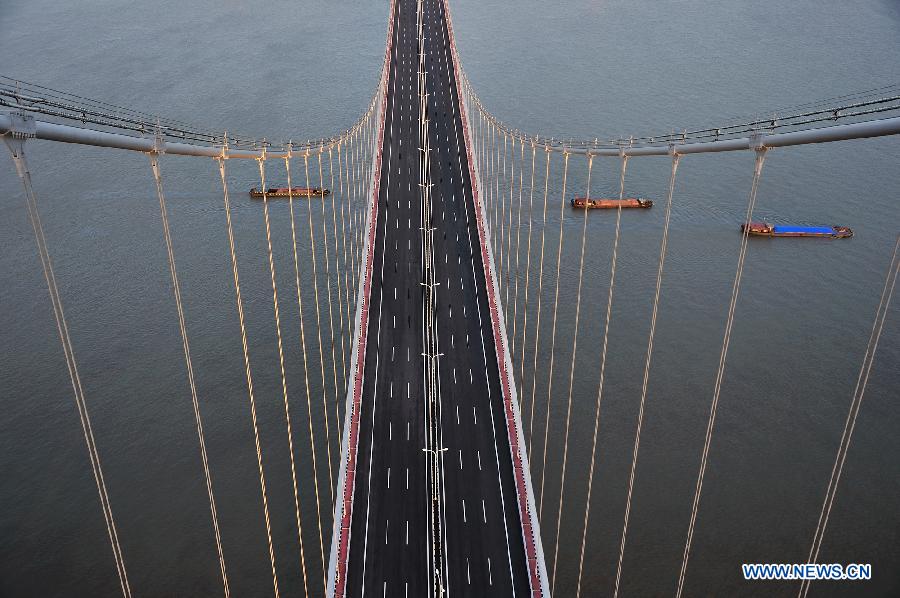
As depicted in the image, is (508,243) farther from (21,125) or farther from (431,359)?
(21,125)

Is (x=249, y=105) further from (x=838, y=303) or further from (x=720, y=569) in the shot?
(x=720, y=569)

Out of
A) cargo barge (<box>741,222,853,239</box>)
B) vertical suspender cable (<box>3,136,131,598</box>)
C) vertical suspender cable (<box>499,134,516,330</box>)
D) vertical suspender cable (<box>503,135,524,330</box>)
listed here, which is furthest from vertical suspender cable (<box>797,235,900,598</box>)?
cargo barge (<box>741,222,853,239</box>)

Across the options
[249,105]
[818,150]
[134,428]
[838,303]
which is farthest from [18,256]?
[818,150]

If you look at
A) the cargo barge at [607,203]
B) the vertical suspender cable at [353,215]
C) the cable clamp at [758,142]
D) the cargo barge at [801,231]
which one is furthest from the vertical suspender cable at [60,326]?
the cargo barge at [801,231]

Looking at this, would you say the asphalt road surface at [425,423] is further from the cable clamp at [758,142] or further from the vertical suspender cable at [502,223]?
the cable clamp at [758,142]

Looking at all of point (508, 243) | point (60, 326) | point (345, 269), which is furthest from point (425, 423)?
point (508, 243)

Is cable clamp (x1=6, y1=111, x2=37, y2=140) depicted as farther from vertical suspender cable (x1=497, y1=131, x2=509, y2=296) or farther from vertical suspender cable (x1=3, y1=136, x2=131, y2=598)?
vertical suspender cable (x1=497, y1=131, x2=509, y2=296)
